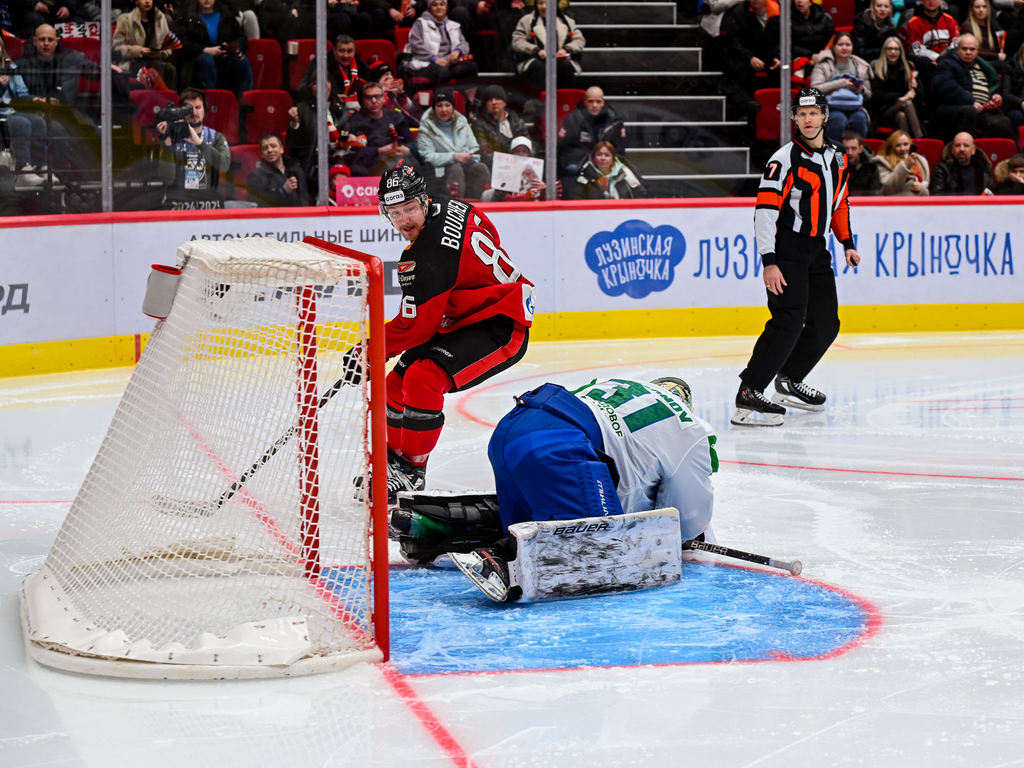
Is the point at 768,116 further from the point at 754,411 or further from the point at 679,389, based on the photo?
the point at 679,389

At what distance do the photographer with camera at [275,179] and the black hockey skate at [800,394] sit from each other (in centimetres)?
325

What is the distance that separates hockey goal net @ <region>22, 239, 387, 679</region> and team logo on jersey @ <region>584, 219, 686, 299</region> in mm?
5684

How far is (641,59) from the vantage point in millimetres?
9516

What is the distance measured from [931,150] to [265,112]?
462 cm

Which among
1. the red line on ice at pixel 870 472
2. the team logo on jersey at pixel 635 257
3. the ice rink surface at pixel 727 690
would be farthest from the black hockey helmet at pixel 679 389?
the team logo on jersey at pixel 635 257

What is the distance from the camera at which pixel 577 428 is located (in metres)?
3.44

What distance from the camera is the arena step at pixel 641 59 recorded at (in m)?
9.24

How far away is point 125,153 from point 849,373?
4214 millimetres

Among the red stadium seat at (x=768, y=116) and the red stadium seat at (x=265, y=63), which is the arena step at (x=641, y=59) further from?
the red stadium seat at (x=265, y=63)


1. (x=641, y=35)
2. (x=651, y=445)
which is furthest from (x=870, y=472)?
(x=641, y=35)

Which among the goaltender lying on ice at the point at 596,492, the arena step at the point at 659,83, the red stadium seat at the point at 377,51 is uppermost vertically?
the red stadium seat at the point at 377,51

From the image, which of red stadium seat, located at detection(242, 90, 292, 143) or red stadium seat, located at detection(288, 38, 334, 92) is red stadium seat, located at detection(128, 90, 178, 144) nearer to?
red stadium seat, located at detection(242, 90, 292, 143)

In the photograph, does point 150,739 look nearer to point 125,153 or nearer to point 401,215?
point 401,215

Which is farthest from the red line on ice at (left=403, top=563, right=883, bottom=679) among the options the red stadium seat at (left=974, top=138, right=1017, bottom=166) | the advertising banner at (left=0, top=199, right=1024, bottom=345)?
the red stadium seat at (left=974, top=138, right=1017, bottom=166)
